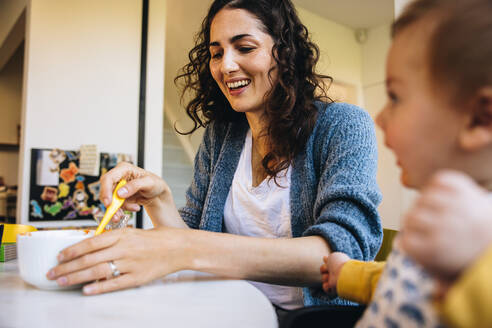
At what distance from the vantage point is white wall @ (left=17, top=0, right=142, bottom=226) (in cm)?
243

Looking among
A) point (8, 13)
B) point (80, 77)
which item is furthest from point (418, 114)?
point (8, 13)

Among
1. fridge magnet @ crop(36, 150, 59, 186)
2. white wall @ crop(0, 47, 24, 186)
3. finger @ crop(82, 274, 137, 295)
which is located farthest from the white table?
white wall @ crop(0, 47, 24, 186)

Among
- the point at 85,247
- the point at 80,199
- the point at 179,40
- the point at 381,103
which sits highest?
the point at 179,40

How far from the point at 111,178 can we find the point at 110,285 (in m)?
0.35

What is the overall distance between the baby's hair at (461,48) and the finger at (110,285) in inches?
A: 20.8

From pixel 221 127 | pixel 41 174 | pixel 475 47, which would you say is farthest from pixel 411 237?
pixel 41 174

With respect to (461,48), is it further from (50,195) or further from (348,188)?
(50,195)

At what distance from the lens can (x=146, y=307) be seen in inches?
19.8

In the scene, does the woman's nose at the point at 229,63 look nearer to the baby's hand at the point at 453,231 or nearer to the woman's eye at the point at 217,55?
the woman's eye at the point at 217,55

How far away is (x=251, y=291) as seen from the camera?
1.93ft

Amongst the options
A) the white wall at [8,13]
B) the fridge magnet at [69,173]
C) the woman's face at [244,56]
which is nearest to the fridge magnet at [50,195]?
the fridge magnet at [69,173]

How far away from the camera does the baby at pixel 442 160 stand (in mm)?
239

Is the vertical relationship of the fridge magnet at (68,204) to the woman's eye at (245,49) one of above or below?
below

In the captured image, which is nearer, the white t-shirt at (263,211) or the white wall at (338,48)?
the white t-shirt at (263,211)
